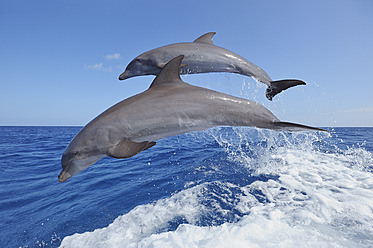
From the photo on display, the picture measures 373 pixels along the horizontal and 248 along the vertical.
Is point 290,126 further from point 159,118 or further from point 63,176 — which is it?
point 63,176

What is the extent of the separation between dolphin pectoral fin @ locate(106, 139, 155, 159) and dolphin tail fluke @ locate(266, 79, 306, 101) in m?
2.40

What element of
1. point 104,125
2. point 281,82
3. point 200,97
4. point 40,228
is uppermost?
point 281,82

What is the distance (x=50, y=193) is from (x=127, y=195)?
10.6ft

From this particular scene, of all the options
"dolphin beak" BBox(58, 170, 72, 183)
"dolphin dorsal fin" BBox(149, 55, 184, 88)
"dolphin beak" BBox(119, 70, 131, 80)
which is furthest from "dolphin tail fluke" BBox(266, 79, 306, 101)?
"dolphin beak" BBox(58, 170, 72, 183)

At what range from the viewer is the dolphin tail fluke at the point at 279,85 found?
126 inches

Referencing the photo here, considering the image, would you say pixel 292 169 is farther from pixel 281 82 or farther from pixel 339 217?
pixel 281 82

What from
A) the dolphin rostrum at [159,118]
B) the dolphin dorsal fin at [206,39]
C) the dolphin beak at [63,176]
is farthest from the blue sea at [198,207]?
the dolphin dorsal fin at [206,39]

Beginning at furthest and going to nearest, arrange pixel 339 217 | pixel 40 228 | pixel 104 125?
pixel 40 228
pixel 339 217
pixel 104 125

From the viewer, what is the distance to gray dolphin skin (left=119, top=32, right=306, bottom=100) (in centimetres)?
321

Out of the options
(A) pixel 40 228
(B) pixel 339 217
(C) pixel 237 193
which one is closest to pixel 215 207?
(C) pixel 237 193

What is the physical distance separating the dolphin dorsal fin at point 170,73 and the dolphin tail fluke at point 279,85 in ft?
5.71

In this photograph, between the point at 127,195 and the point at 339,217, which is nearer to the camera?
the point at 339,217

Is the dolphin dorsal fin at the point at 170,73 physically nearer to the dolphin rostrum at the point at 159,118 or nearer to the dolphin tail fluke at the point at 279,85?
the dolphin rostrum at the point at 159,118

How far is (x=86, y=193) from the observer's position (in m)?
7.61
